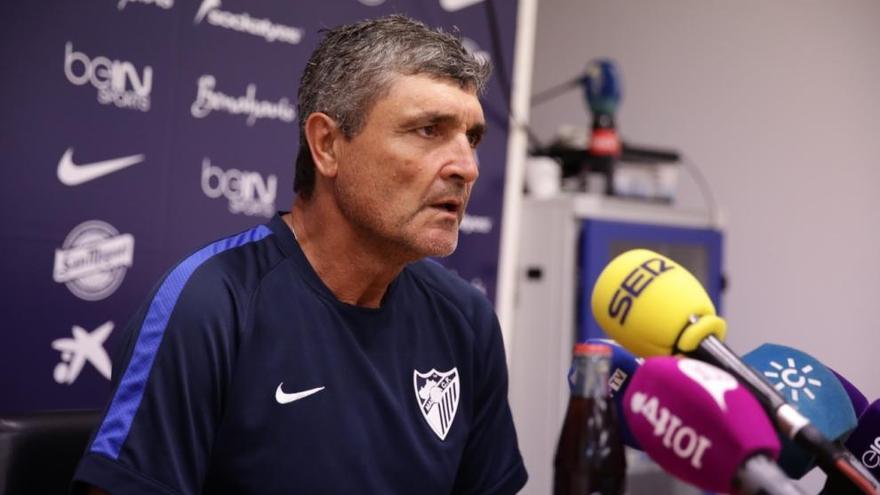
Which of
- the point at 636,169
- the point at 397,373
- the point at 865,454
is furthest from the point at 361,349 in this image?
the point at 636,169

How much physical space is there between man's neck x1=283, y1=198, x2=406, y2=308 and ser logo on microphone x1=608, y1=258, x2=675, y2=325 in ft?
1.42

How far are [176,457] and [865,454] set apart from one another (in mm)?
716

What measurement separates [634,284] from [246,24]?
5.12 feet

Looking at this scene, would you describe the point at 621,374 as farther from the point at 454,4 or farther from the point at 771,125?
the point at 771,125

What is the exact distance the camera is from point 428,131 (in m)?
1.20

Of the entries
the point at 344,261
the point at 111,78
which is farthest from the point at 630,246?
the point at 344,261

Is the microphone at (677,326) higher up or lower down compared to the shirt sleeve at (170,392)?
higher up

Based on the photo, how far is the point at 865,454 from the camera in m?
0.86

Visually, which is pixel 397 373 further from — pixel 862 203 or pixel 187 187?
pixel 862 203

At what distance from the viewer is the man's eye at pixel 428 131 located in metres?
1.19

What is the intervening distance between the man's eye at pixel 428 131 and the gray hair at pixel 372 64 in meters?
0.07

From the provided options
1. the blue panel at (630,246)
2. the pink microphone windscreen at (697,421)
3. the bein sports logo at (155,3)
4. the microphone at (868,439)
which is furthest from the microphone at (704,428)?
the blue panel at (630,246)

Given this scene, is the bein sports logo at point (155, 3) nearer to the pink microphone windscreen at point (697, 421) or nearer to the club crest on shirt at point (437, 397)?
Result: the club crest on shirt at point (437, 397)

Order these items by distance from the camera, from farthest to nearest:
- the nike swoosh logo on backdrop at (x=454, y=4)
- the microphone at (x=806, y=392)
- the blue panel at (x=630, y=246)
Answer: the blue panel at (x=630, y=246) < the nike swoosh logo on backdrop at (x=454, y=4) < the microphone at (x=806, y=392)
